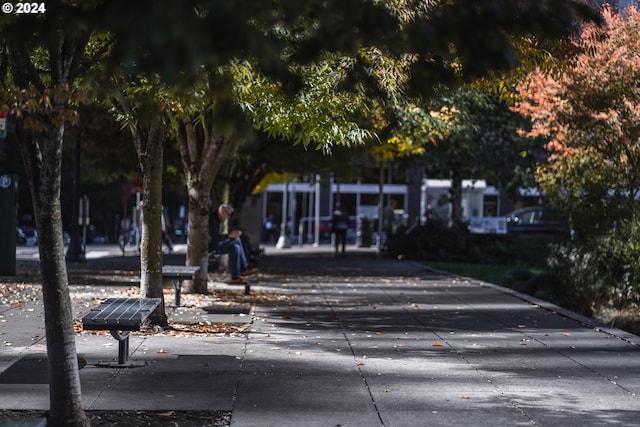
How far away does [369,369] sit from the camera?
1016cm

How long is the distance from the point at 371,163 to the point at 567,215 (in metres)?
21.9

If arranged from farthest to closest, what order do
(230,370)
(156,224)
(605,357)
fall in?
(156,224), (605,357), (230,370)

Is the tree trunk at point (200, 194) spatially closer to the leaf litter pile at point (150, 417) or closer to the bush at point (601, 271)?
the bush at point (601, 271)

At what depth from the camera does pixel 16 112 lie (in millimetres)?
6848

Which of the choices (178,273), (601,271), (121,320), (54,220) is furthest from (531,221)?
(54,220)

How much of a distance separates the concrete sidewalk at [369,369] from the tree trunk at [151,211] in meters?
1.18

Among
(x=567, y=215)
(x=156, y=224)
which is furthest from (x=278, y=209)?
(x=156, y=224)

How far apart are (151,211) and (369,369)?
440 cm

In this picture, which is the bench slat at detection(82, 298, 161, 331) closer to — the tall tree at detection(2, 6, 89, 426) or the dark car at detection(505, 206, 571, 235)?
the tall tree at detection(2, 6, 89, 426)

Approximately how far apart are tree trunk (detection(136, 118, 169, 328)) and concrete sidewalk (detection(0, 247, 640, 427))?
1.18 m

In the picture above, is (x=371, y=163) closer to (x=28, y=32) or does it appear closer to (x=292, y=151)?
(x=292, y=151)

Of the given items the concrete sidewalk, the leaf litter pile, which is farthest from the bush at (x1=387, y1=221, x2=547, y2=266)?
the leaf litter pile

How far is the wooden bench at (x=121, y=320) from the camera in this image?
361 inches

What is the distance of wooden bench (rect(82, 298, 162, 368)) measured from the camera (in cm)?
918
